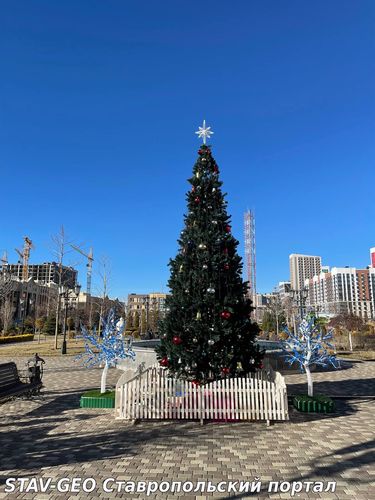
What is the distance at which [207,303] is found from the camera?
9820mm

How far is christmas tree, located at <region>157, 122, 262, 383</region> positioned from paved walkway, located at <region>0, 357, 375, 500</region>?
5.26 ft

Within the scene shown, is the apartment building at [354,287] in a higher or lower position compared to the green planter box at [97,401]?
higher

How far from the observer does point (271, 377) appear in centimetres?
1069

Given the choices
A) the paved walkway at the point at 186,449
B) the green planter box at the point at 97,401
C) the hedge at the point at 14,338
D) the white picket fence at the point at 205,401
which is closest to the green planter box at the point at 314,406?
the paved walkway at the point at 186,449

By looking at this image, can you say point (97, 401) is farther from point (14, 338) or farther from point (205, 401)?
point (14, 338)

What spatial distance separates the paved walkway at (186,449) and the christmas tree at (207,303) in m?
1.60

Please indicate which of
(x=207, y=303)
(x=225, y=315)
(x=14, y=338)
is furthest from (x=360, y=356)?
(x=14, y=338)

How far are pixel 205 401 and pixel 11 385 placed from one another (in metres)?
6.18

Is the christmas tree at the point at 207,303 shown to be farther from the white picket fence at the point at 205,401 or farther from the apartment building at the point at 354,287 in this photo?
the apartment building at the point at 354,287

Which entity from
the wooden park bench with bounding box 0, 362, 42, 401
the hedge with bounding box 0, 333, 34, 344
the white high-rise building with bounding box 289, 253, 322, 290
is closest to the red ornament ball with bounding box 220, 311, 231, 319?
the wooden park bench with bounding box 0, 362, 42, 401

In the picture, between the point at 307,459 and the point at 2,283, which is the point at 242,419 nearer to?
the point at 307,459

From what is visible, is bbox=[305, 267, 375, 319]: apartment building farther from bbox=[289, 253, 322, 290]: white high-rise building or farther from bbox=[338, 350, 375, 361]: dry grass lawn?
bbox=[338, 350, 375, 361]: dry grass lawn

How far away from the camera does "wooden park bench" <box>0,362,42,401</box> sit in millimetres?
10119

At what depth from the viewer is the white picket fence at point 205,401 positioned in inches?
342
